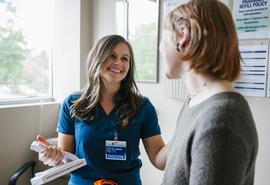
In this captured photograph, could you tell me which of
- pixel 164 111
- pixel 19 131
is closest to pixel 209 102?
pixel 164 111

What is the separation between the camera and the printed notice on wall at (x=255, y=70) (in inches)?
68.0

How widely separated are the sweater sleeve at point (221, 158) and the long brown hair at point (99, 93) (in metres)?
0.84

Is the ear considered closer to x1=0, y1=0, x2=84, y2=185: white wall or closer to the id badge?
the id badge

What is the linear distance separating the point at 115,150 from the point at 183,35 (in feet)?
2.72

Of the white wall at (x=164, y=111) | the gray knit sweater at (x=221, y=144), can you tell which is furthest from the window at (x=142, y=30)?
the gray knit sweater at (x=221, y=144)

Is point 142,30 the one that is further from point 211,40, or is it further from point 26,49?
point 211,40

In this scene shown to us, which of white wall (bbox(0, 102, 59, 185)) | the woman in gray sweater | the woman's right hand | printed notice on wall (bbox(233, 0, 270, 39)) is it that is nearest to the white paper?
the woman's right hand

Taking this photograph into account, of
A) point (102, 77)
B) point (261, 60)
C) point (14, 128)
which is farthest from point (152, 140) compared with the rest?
point (14, 128)

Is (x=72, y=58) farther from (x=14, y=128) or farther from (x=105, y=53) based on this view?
(x=105, y=53)

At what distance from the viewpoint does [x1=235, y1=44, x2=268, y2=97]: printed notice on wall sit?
5.66 feet

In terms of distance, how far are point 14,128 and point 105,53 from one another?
118 cm

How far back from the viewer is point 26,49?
254 centimetres

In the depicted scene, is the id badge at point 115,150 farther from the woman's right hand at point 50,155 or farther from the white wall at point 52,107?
the white wall at point 52,107

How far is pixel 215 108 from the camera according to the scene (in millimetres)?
644
